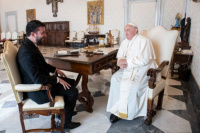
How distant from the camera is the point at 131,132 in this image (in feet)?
6.22

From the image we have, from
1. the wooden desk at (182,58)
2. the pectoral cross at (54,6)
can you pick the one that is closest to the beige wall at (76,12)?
the pectoral cross at (54,6)

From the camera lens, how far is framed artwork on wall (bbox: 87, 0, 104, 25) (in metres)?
8.61

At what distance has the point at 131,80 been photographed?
2.11 meters

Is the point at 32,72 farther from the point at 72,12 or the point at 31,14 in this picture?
the point at 31,14

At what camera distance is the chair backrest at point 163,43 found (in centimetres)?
235

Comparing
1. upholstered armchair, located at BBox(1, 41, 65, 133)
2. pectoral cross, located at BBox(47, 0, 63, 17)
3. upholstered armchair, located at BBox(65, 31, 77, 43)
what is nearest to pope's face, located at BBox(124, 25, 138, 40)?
upholstered armchair, located at BBox(1, 41, 65, 133)

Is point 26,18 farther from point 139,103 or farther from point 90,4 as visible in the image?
point 139,103

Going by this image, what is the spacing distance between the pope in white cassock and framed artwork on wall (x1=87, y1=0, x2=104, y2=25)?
672cm

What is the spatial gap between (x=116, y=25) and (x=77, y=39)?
2398mm

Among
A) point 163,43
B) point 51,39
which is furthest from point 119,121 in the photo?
point 51,39

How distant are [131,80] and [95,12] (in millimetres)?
7400

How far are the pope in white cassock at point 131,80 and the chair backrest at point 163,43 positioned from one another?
20 cm

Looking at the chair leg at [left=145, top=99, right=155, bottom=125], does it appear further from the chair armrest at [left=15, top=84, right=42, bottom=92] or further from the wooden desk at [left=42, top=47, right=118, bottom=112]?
the chair armrest at [left=15, top=84, right=42, bottom=92]

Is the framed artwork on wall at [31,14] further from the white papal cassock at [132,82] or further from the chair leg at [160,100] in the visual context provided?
the chair leg at [160,100]
